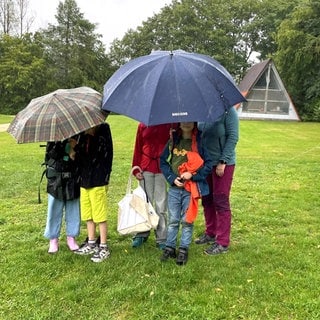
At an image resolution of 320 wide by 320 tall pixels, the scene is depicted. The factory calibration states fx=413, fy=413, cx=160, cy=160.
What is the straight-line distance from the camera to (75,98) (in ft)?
12.0

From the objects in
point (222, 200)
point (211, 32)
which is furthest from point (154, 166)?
point (211, 32)

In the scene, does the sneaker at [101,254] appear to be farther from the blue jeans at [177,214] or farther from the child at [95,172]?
the blue jeans at [177,214]

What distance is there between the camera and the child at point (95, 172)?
3834mm

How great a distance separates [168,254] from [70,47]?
42.6 meters

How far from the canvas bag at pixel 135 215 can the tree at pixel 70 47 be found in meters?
40.2

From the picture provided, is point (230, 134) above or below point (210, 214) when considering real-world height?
above

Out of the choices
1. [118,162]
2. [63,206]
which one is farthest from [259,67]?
[63,206]

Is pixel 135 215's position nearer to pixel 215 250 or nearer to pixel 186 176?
pixel 186 176

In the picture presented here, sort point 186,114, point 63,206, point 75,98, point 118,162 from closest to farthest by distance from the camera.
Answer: point 186,114, point 75,98, point 63,206, point 118,162

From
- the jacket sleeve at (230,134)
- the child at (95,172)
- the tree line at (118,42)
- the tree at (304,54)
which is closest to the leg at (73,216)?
the child at (95,172)

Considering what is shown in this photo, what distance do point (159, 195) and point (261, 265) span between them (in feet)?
3.87

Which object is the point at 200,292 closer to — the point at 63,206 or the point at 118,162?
the point at 63,206

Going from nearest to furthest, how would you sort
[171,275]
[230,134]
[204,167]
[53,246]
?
1. [171,275]
2. [204,167]
3. [230,134]
4. [53,246]

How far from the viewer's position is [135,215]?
12.8 ft
